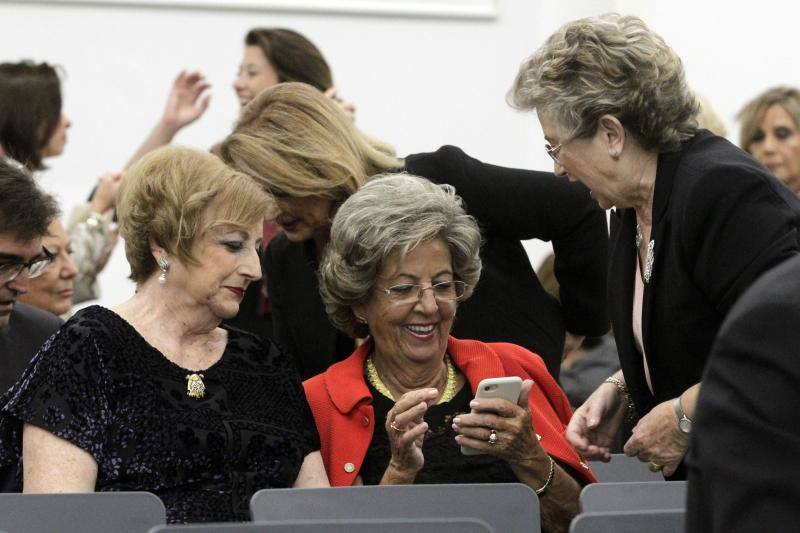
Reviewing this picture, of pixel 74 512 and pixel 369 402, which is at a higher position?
pixel 74 512

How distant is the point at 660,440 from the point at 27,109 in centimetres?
285

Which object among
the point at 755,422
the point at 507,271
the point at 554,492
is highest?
the point at 755,422

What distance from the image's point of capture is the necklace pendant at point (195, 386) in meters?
2.99

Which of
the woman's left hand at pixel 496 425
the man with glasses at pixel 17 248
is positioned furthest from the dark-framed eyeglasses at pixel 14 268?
the woman's left hand at pixel 496 425

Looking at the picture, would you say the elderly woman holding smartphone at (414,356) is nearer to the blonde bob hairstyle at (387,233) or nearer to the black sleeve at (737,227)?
the blonde bob hairstyle at (387,233)

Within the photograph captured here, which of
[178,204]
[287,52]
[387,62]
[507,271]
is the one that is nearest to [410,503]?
[178,204]

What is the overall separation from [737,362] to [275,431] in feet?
6.08

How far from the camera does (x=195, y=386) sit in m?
3.00

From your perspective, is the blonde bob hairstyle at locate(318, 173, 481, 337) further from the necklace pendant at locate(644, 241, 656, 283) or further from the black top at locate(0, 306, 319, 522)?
the necklace pendant at locate(644, 241, 656, 283)

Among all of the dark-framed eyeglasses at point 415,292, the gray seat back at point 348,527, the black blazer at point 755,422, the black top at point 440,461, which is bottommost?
the black top at point 440,461

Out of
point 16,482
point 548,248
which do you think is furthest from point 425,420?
point 548,248

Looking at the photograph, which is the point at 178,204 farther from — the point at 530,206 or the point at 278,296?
the point at 530,206

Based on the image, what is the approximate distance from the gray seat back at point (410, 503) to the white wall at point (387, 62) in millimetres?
4322

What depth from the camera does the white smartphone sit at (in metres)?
2.89
